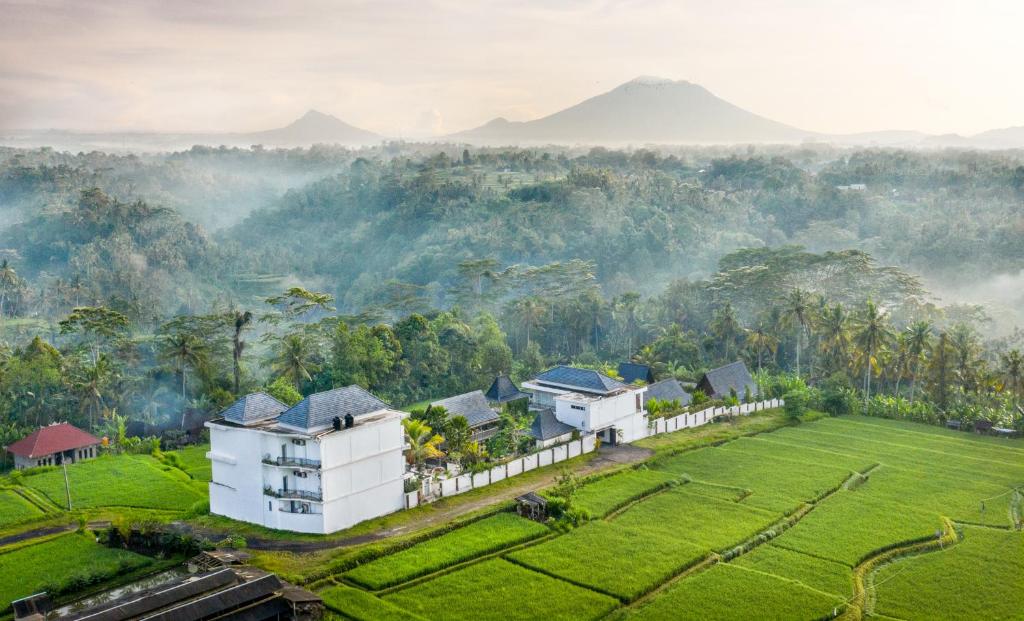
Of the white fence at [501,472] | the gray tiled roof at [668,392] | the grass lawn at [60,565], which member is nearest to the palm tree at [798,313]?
the gray tiled roof at [668,392]

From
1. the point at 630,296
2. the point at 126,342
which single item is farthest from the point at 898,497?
the point at 126,342

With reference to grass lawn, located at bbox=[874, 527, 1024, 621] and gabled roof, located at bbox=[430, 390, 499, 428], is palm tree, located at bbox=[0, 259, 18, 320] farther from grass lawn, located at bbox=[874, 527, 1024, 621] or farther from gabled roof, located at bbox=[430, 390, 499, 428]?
grass lawn, located at bbox=[874, 527, 1024, 621]

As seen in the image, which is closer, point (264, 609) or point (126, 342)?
point (264, 609)

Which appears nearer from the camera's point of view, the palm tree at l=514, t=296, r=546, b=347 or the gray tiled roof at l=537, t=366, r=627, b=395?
the gray tiled roof at l=537, t=366, r=627, b=395

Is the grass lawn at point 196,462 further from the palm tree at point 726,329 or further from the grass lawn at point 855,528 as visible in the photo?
the palm tree at point 726,329

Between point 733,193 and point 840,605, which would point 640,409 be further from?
point 733,193

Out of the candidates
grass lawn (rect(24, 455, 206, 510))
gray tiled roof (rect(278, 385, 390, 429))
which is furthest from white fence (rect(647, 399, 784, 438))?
grass lawn (rect(24, 455, 206, 510))

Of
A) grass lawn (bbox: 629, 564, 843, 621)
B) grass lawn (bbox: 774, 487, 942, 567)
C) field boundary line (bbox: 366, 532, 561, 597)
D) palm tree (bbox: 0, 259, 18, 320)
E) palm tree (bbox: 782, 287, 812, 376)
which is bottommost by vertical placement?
grass lawn (bbox: 774, 487, 942, 567)
